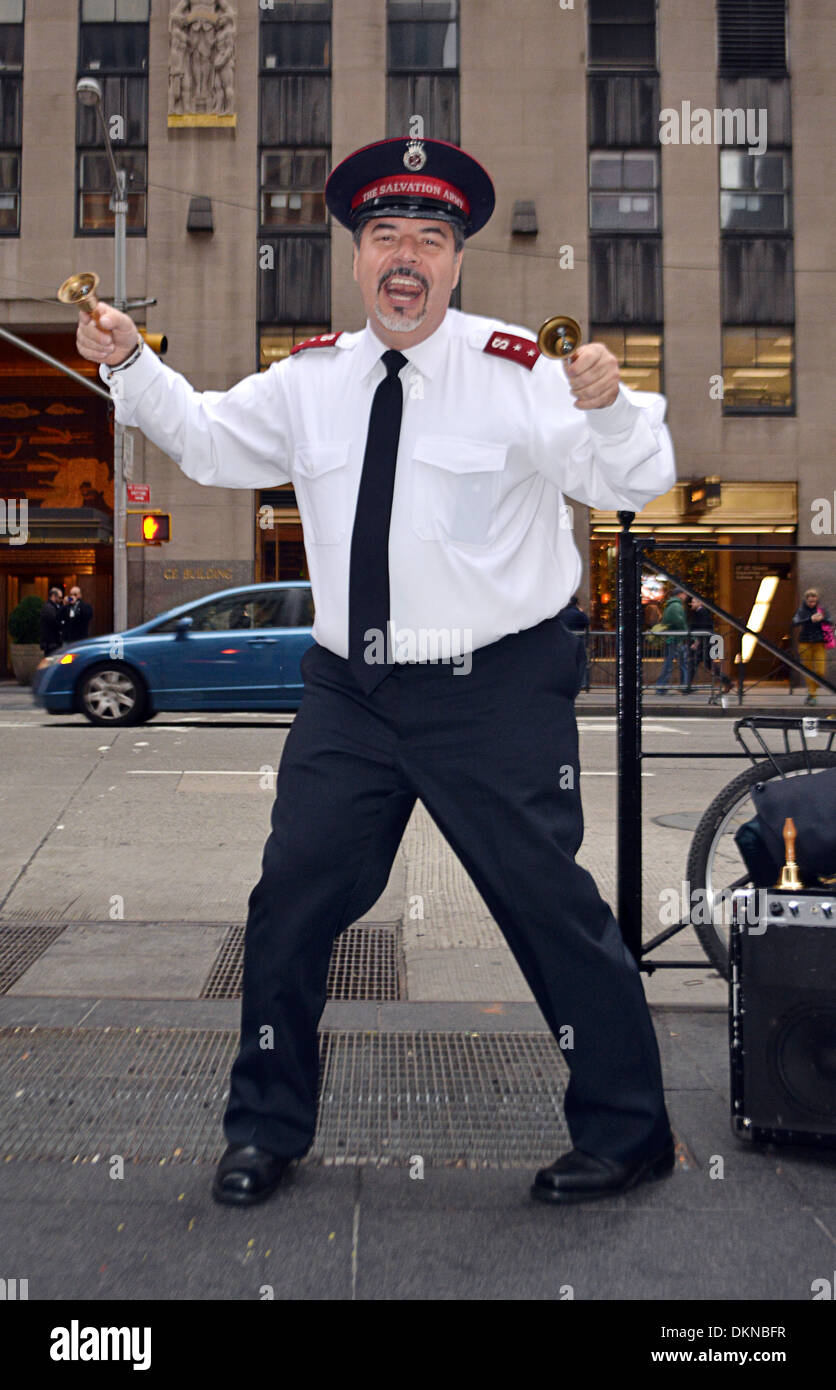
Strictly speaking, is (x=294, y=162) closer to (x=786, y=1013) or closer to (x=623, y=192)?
(x=623, y=192)

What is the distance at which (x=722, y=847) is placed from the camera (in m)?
3.80

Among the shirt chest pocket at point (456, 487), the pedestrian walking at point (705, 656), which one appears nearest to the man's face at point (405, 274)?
the shirt chest pocket at point (456, 487)

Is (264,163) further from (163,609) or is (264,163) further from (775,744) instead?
(775,744)

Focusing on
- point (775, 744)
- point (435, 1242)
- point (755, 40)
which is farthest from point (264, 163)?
point (435, 1242)

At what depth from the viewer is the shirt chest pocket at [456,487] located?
105 inches

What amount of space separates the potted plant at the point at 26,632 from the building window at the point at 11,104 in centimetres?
831

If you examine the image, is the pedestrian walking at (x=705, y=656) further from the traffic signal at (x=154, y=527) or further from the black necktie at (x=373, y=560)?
the traffic signal at (x=154, y=527)

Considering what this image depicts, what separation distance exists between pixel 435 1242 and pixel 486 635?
1.20 meters

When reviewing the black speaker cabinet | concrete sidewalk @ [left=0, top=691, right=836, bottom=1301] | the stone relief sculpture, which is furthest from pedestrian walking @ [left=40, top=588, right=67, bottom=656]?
the black speaker cabinet

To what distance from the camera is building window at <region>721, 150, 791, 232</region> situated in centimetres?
2509

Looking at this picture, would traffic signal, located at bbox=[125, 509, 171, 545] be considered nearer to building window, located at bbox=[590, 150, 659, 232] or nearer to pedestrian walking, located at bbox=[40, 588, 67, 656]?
pedestrian walking, located at bbox=[40, 588, 67, 656]
